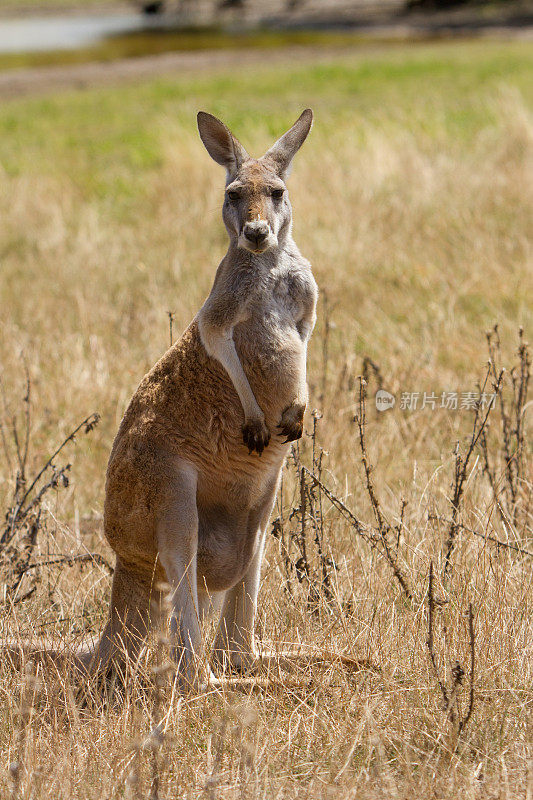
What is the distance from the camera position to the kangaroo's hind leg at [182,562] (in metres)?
2.65

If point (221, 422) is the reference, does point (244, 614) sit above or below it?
below

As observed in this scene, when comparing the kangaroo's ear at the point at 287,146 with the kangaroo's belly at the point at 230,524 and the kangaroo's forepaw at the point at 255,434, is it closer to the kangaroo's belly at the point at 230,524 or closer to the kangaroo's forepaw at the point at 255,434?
the kangaroo's forepaw at the point at 255,434

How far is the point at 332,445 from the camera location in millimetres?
4496

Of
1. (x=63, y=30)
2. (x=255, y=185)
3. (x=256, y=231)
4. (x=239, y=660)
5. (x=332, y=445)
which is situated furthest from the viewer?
(x=63, y=30)

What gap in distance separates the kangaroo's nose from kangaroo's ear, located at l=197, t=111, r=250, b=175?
307 millimetres

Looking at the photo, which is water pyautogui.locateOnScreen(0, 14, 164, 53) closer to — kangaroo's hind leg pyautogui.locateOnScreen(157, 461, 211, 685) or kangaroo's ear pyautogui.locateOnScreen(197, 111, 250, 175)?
kangaroo's ear pyautogui.locateOnScreen(197, 111, 250, 175)

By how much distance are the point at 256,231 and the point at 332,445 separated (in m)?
2.11

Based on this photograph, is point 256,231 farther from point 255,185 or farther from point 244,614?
point 244,614

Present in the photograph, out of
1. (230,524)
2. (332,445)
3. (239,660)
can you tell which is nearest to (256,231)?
(230,524)

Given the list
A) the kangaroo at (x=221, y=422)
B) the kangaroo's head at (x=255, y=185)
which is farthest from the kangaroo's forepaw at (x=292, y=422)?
the kangaroo's head at (x=255, y=185)

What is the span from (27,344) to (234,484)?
3562 millimetres

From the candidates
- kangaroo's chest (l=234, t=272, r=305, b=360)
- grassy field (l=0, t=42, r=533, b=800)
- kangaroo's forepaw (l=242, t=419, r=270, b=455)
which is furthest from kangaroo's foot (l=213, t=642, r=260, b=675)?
kangaroo's chest (l=234, t=272, r=305, b=360)

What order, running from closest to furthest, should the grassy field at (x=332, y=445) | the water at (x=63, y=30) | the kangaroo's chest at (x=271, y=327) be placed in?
the grassy field at (x=332, y=445) < the kangaroo's chest at (x=271, y=327) < the water at (x=63, y=30)

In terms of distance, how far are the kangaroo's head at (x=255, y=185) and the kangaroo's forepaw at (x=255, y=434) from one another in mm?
429
